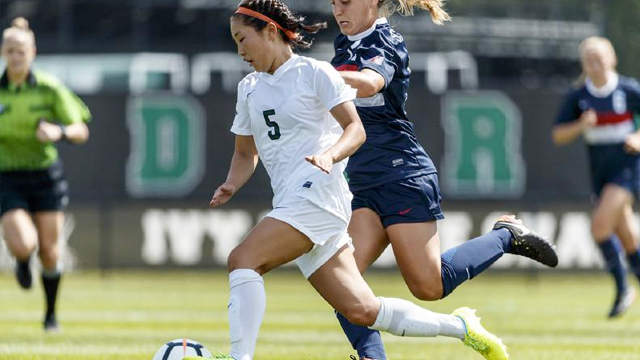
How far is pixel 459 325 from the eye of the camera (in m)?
7.79

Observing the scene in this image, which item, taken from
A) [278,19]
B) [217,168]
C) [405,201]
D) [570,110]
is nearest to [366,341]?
[405,201]

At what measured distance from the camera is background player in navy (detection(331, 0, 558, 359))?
7.82 metres

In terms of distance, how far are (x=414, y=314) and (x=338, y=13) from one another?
1.64 m

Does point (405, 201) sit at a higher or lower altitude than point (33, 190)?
higher

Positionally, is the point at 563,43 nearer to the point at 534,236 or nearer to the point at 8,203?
the point at 8,203

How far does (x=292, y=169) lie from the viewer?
7.03 metres

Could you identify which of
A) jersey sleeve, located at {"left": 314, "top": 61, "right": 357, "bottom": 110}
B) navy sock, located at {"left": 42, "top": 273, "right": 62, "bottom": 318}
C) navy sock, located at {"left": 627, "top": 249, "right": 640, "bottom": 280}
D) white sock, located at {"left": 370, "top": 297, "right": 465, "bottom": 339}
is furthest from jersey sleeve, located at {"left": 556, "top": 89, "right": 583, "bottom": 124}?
jersey sleeve, located at {"left": 314, "top": 61, "right": 357, "bottom": 110}

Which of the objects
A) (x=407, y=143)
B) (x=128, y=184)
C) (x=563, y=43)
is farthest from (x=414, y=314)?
(x=563, y=43)

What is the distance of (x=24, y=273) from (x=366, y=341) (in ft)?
18.4

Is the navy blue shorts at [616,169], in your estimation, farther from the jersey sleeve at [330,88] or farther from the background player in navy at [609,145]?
the jersey sleeve at [330,88]

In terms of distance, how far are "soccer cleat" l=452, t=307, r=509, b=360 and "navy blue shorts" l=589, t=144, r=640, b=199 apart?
250 inches

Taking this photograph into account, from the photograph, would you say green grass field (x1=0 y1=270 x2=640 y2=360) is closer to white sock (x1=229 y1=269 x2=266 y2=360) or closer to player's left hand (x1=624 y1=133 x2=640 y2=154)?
player's left hand (x1=624 y1=133 x2=640 y2=154)

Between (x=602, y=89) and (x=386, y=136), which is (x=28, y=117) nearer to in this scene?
(x=386, y=136)

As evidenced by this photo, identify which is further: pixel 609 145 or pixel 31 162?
pixel 609 145
